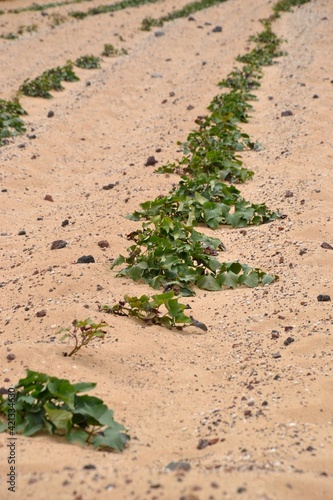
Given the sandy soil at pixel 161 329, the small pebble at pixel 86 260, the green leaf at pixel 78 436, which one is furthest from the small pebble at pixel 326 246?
the green leaf at pixel 78 436

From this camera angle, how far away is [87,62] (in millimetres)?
15852

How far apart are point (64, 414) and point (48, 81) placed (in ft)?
35.2

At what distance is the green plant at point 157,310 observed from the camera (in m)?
4.80

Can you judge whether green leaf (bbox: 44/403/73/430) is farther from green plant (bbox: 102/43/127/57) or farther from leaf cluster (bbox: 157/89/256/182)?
green plant (bbox: 102/43/127/57)

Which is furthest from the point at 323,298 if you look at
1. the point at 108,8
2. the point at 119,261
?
the point at 108,8

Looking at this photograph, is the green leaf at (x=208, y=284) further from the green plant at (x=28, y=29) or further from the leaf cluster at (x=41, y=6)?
the leaf cluster at (x=41, y=6)

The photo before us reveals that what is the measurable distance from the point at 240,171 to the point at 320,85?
5117 millimetres

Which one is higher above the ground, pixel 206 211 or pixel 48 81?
pixel 206 211

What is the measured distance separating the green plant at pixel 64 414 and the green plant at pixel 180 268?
1876 millimetres

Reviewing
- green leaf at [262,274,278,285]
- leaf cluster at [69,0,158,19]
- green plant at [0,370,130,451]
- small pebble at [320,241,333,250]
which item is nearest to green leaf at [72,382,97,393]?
green plant at [0,370,130,451]

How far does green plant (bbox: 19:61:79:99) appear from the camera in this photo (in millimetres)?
12945

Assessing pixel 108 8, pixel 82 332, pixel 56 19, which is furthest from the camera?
pixel 108 8

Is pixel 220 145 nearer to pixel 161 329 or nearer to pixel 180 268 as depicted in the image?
pixel 180 268

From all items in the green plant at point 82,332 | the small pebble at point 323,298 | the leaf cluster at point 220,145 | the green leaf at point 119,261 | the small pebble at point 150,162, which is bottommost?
the small pebble at point 150,162
